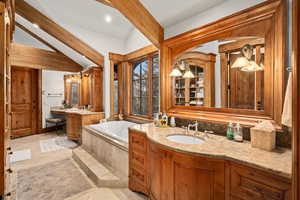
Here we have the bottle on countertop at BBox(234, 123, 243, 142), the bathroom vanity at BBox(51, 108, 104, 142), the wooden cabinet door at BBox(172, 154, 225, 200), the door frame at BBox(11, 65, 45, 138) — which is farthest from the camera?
the door frame at BBox(11, 65, 45, 138)

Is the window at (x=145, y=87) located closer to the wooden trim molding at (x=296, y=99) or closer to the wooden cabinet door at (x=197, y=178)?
the wooden cabinet door at (x=197, y=178)

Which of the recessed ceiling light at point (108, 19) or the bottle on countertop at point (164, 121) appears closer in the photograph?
the bottle on countertop at point (164, 121)

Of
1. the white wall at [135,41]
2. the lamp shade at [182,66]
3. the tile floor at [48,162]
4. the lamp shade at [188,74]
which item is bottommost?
the tile floor at [48,162]

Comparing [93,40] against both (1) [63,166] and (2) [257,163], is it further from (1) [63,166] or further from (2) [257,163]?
(2) [257,163]

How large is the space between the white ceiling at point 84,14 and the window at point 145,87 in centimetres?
102

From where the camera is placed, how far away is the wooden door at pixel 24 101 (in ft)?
14.6

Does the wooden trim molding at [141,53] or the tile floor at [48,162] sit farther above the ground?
the wooden trim molding at [141,53]

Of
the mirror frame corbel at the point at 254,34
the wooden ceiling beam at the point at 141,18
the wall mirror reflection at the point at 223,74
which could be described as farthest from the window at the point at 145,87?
the mirror frame corbel at the point at 254,34

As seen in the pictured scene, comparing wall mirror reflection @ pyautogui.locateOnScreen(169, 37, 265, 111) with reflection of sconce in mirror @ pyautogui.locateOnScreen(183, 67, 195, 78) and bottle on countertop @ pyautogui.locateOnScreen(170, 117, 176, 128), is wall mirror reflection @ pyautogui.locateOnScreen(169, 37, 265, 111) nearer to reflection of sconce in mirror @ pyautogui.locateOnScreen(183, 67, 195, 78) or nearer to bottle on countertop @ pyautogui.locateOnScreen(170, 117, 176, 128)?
reflection of sconce in mirror @ pyautogui.locateOnScreen(183, 67, 195, 78)

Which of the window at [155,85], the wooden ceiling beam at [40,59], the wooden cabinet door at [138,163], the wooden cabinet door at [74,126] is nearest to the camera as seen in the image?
the wooden cabinet door at [138,163]

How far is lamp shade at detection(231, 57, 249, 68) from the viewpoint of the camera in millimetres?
1486

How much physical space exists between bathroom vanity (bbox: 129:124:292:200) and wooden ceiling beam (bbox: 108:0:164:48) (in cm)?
155

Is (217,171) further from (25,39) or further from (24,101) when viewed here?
(25,39)

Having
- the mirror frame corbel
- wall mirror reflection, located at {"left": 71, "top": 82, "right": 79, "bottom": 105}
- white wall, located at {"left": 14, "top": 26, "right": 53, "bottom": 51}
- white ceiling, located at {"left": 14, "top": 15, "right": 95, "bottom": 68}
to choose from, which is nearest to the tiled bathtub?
the mirror frame corbel
